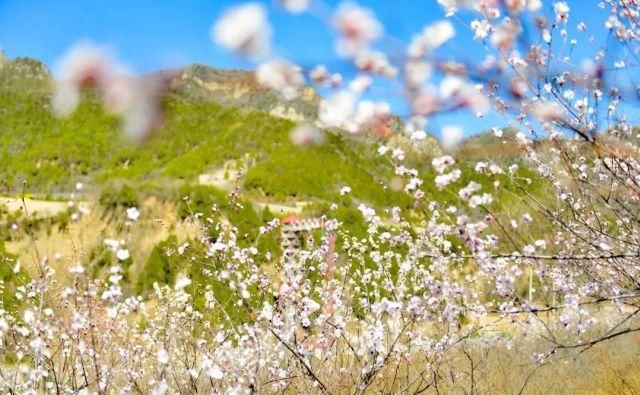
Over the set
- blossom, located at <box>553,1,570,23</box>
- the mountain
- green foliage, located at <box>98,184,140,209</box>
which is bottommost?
blossom, located at <box>553,1,570,23</box>

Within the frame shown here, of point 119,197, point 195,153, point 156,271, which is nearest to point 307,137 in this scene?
point 156,271

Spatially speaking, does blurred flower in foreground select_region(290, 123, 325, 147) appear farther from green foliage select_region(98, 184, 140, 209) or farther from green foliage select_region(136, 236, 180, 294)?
green foliage select_region(98, 184, 140, 209)

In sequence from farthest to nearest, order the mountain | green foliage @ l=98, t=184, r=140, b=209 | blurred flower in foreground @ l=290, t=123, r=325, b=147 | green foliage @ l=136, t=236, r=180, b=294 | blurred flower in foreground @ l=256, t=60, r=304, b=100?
the mountain, green foliage @ l=98, t=184, r=140, b=209, green foliage @ l=136, t=236, r=180, b=294, blurred flower in foreground @ l=290, t=123, r=325, b=147, blurred flower in foreground @ l=256, t=60, r=304, b=100

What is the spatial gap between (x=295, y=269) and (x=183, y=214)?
6.38 meters

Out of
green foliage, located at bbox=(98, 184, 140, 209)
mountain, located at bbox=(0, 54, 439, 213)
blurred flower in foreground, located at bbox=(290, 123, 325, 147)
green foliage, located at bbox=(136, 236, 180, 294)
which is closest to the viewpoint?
blurred flower in foreground, located at bbox=(290, 123, 325, 147)

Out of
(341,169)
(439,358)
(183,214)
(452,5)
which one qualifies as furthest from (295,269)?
(341,169)

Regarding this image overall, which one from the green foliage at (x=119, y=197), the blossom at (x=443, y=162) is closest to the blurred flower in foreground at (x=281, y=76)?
the blossom at (x=443, y=162)

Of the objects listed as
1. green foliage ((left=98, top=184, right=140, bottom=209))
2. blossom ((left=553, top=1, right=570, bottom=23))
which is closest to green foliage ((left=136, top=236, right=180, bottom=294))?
green foliage ((left=98, top=184, right=140, bottom=209))

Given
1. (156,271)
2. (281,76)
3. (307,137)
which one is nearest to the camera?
(281,76)

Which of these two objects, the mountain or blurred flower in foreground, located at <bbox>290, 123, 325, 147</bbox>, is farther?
the mountain

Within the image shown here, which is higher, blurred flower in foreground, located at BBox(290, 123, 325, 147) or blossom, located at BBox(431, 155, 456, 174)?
blurred flower in foreground, located at BBox(290, 123, 325, 147)

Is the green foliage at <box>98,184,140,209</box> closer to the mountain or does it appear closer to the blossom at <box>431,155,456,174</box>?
the blossom at <box>431,155,456,174</box>

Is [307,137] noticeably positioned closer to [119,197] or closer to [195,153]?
[119,197]

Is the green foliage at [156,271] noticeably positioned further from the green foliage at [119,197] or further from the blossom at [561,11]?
the blossom at [561,11]
